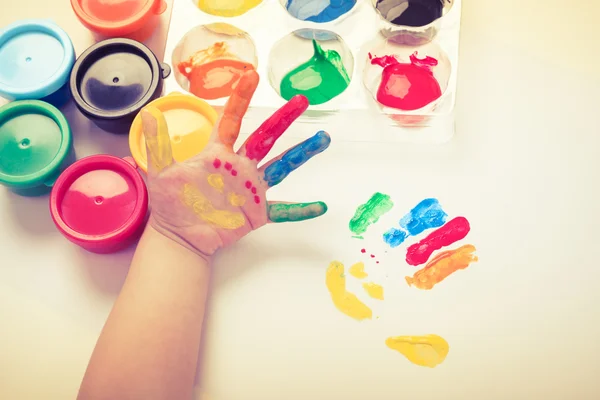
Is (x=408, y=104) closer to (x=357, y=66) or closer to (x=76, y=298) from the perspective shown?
(x=357, y=66)

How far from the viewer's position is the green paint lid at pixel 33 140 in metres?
0.87

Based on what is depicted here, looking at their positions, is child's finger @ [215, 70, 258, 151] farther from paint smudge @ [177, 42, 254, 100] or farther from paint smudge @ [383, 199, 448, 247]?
paint smudge @ [383, 199, 448, 247]

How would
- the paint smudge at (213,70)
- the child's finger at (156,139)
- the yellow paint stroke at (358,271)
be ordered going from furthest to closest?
the paint smudge at (213,70)
the yellow paint stroke at (358,271)
the child's finger at (156,139)

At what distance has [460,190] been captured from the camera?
902 mm

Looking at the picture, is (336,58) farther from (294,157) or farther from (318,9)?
(294,157)

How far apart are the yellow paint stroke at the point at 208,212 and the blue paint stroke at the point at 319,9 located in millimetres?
392

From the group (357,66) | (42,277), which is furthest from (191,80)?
(42,277)

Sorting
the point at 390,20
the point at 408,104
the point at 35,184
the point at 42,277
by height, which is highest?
the point at 390,20

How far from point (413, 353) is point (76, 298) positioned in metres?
0.50

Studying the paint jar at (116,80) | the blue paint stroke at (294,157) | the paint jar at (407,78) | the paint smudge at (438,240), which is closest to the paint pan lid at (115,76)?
the paint jar at (116,80)

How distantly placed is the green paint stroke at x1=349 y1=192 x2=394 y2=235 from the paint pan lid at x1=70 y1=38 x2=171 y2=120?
374 millimetres

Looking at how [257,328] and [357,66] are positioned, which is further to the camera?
[357,66]

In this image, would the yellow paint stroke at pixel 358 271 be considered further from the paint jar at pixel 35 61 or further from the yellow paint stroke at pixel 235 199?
the paint jar at pixel 35 61

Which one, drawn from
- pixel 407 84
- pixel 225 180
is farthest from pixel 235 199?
pixel 407 84
